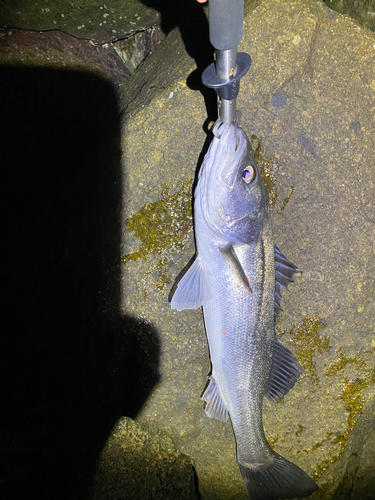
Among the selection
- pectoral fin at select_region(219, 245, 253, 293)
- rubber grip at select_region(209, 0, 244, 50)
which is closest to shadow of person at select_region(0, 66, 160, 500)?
pectoral fin at select_region(219, 245, 253, 293)

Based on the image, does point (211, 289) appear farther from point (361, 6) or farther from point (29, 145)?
point (361, 6)

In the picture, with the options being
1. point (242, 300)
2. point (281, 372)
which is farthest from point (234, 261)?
point (281, 372)

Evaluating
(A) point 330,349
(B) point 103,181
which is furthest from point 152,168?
(A) point 330,349

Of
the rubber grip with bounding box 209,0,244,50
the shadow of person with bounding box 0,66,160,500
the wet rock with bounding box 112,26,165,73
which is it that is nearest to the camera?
the rubber grip with bounding box 209,0,244,50

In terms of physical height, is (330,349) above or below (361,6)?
below

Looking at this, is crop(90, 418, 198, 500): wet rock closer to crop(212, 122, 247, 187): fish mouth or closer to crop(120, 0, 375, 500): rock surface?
crop(120, 0, 375, 500): rock surface

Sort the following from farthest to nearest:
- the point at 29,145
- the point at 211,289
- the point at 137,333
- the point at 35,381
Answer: the point at 35,381
the point at 29,145
the point at 137,333
the point at 211,289

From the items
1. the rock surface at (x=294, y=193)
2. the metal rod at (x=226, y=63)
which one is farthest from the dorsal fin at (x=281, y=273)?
the metal rod at (x=226, y=63)

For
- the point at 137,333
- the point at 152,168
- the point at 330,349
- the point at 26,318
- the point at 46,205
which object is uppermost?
the point at 152,168
